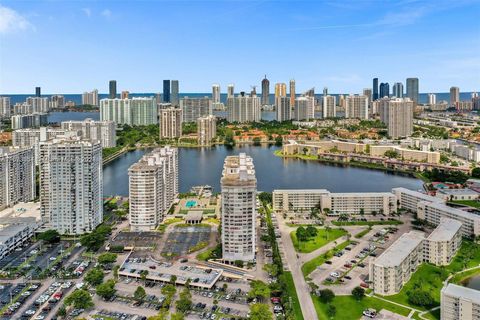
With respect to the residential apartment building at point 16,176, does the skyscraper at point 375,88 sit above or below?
above

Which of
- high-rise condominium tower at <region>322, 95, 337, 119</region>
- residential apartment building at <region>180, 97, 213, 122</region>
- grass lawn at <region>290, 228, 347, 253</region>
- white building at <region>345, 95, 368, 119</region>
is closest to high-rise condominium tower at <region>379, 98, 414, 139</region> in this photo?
white building at <region>345, 95, 368, 119</region>

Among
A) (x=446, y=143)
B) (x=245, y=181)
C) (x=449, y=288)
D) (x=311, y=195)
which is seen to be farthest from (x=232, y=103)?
(x=449, y=288)

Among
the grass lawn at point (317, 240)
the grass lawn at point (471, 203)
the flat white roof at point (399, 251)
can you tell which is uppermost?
the grass lawn at point (471, 203)

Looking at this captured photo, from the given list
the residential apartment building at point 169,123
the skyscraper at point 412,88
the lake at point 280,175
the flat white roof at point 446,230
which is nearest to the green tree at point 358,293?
the flat white roof at point 446,230

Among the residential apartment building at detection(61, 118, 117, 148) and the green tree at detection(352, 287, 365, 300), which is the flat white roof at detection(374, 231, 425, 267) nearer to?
the green tree at detection(352, 287, 365, 300)

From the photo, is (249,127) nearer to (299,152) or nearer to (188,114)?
(188,114)

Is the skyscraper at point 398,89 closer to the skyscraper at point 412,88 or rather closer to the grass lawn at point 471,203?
the skyscraper at point 412,88
